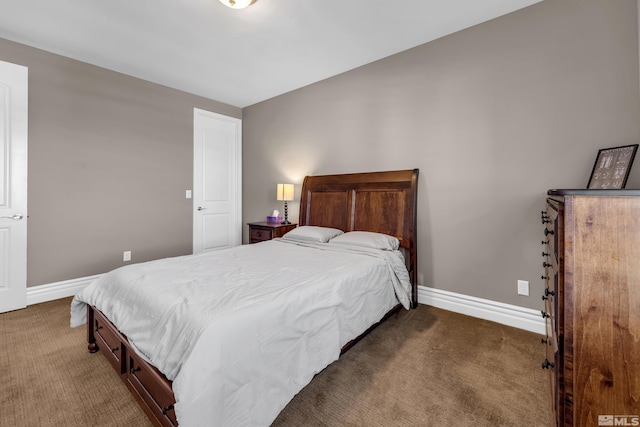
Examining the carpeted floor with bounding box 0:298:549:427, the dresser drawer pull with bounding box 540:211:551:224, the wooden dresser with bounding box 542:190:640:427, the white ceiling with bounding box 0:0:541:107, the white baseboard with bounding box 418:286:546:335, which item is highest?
the white ceiling with bounding box 0:0:541:107

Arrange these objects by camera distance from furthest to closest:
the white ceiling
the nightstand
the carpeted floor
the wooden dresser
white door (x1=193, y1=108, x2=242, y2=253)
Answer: white door (x1=193, y1=108, x2=242, y2=253) < the nightstand < the white ceiling < the carpeted floor < the wooden dresser

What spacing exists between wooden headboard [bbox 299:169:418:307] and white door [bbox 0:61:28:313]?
111 inches

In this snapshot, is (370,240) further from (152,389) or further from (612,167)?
(152,389)

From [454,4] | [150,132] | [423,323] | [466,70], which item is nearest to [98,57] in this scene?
[150,132]

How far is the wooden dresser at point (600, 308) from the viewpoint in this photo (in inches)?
37.0

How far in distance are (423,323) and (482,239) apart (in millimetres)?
907

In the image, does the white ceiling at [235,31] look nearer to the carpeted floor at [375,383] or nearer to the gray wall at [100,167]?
the gray wall at [100,167]

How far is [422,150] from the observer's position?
2836 mm

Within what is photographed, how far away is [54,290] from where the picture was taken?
300 cm

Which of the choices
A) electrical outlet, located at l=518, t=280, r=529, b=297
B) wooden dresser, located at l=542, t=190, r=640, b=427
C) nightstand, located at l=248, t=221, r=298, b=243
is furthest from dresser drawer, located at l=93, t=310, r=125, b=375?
electrical outlet, located at l=518, t=280, r=529, b=297

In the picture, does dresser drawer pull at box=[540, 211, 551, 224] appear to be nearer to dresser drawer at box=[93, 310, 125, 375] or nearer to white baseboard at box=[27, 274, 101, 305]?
dresser drawer at box=[93, 310, 125, 375]

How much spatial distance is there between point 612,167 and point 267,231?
3142 millimetres

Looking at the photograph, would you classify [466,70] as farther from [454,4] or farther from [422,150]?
[422,150]

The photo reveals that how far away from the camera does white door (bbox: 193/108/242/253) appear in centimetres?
420
